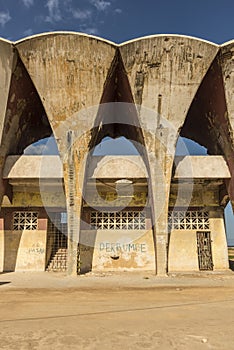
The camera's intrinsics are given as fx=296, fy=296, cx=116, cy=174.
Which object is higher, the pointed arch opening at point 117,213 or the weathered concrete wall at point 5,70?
the weathered concrete wall at point 5,70

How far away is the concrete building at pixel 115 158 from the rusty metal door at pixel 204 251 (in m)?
0.06

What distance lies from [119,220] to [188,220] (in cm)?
409

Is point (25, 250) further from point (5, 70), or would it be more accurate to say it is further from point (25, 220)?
point (5, 70)

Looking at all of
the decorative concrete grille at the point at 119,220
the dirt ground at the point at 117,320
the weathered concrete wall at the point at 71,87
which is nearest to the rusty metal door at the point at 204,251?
the decorative concrete grille at the point at 119,220

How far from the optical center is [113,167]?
1476cm

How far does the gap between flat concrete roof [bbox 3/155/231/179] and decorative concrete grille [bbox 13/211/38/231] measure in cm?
350

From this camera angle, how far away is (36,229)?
1719cm

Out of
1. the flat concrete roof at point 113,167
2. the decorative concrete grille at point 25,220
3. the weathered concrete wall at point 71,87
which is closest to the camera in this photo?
the weathered concrete wall at point 71,87

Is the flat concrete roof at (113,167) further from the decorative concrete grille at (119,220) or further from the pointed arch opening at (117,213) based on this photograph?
the decorative concrete grille at (119,220)

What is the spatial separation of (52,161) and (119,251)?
254 inches

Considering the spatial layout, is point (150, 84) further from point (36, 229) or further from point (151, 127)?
point (36, 229)

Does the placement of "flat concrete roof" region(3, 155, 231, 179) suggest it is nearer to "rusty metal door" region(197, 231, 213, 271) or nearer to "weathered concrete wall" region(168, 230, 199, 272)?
"weathered concrete wall" region(168, 230, 199, 272)

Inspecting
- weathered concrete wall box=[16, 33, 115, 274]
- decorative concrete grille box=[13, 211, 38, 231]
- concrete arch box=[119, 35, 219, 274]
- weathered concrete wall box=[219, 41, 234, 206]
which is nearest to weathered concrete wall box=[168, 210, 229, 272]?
concrete arch box=[119, 35, 219, 274]

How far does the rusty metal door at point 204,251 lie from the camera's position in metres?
16.9
